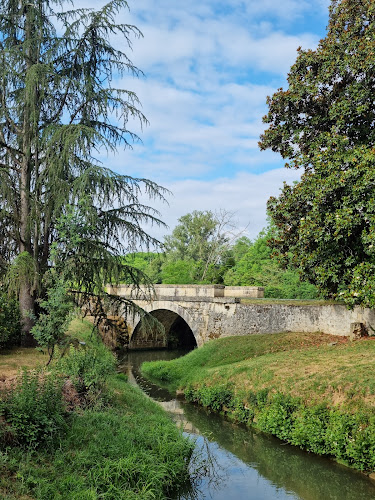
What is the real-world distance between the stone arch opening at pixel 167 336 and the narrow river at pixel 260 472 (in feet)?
45.1

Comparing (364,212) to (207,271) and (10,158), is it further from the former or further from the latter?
(207,271)

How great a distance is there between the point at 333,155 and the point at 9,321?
29.7ft

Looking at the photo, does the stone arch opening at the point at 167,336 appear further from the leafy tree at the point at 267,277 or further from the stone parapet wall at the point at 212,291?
the leafy tree at the point at 267,277

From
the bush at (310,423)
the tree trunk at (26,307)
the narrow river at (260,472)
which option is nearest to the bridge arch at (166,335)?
the tree trunk at (26,307)

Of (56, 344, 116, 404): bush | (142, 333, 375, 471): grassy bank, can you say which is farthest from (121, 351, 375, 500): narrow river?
(56, 344, 116, 404): bush

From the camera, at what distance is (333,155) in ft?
35.3

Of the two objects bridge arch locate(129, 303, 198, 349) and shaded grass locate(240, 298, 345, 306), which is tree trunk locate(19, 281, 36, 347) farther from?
bridge arch locate(129, 303, 198, 349)

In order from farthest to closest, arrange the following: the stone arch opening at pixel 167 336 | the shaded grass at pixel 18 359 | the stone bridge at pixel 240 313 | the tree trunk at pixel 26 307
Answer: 1. the stone arch opening at pixel 167 336
2. the stone bridge at pixel 240 313
3. the tree trunk at pixel 26 307
4. the shaded grass at pixel 18 359

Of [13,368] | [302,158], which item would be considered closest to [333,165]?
[302,158]

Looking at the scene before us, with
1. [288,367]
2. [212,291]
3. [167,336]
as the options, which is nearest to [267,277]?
[167,336]

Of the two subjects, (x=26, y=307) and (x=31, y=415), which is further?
(x=26, y=307)

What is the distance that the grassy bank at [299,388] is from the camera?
28.6 ft

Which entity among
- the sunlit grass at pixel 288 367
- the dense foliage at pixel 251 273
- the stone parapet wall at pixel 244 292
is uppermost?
the dense foliage at pixel 251 273

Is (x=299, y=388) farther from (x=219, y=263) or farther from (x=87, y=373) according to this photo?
(x=219, y=263)
